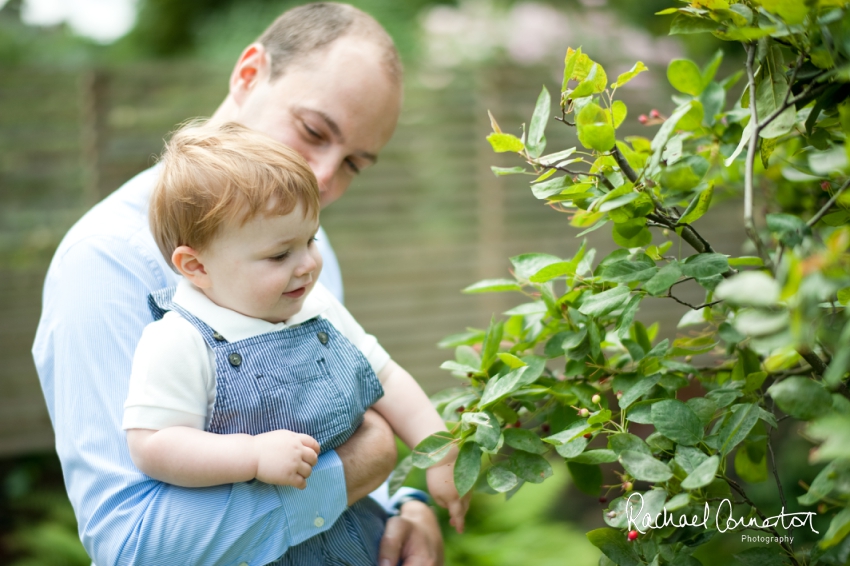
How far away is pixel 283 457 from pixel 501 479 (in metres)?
0.35

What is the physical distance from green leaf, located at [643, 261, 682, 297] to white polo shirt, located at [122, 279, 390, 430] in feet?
2.14

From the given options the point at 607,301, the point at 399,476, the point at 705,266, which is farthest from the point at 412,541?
the point at 705,266

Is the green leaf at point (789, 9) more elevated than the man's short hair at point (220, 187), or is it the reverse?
the green leaf at point (789, 9)

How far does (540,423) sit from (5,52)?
6.85 m

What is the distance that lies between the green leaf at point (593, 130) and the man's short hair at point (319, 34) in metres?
0.79

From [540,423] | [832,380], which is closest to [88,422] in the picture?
[540,423]

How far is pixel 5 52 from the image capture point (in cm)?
642

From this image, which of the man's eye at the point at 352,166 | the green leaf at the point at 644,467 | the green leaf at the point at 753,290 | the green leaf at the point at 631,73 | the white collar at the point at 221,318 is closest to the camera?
the green leaf at the point at 753,290

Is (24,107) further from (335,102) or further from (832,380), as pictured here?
(832,380)

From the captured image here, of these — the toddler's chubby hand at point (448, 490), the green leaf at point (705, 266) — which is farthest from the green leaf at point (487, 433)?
the green leaf at point (705, 266)

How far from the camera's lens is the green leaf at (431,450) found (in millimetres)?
1151

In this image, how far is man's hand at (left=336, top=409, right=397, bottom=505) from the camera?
1.32 m

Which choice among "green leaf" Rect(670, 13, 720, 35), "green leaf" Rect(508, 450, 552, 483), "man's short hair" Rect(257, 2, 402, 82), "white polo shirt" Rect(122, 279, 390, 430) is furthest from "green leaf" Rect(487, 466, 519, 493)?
"man's short hair" Rect(257, 2, 402, 82)

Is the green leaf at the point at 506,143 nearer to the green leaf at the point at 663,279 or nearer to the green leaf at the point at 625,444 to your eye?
the green leaf at the point at 663,279
